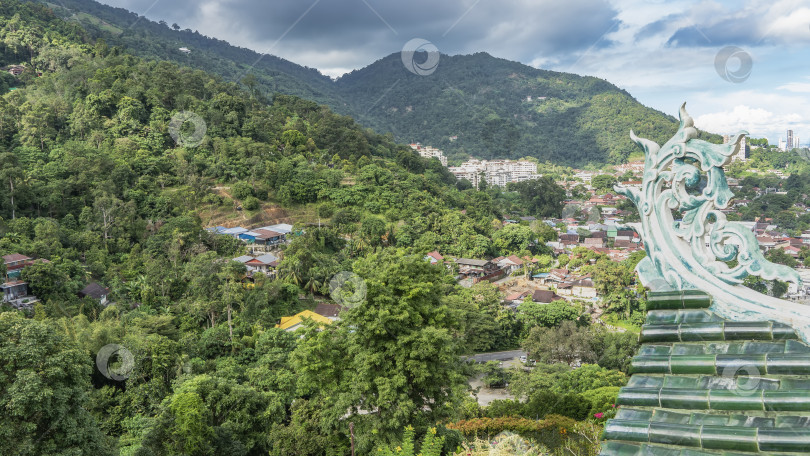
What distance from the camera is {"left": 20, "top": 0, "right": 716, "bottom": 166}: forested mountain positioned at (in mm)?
63906

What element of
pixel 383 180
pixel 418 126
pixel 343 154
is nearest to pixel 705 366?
pixel 383 180

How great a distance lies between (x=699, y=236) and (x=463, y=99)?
86.8m

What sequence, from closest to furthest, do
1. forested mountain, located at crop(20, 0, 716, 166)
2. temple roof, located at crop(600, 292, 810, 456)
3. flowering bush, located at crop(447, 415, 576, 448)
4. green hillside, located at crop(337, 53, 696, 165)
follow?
temple roof, located at crop(600, 292, 810, 456) < flowering bush, located at crop(447, 415, 576, 448) < forested mountain, located at crop(20, 0, 716, 166) < green hillside, located at crop(337, 53, 696, 165)

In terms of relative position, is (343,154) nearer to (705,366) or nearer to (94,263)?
(94,263)

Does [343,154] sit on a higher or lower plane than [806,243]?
higher

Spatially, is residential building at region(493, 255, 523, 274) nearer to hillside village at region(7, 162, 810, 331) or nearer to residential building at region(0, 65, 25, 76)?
hillside village at region(7, 162, 810, 331)

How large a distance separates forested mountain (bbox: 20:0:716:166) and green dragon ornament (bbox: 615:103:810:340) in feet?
179

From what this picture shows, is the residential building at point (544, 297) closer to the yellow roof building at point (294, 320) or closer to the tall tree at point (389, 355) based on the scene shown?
the yellow roof building at point (294, 320)

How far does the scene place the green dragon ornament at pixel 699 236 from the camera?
2512mm

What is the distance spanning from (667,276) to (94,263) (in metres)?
16.9

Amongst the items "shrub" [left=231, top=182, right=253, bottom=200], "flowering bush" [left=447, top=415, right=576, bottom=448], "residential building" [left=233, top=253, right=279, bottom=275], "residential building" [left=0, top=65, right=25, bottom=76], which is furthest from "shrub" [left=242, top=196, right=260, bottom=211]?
"residential building" [left=0, top=65, right=25, bottom=76]

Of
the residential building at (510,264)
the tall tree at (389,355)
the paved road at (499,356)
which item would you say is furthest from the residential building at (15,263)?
the residential building at (510,264)

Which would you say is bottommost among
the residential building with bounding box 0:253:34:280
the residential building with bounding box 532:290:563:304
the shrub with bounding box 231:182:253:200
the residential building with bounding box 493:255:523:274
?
the residential building with bounding box 532:290:563:304

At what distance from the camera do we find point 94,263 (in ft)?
52.5
